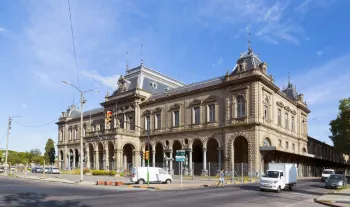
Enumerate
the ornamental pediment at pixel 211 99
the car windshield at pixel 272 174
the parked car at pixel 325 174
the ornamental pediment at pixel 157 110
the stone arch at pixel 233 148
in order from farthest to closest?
1. the ornamental pediment at pixel 157 110
2. the ornamental pediment at pixel 211 99
3. the stone arch at pixel 233 148
4. the parked car at pixel 325 174
5. the car windshield at pixel 272 174

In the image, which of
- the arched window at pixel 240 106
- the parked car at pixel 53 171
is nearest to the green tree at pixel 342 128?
the arched window at pixel 240 106

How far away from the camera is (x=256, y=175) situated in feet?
148

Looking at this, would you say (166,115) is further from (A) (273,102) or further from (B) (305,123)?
(B) (305,123)

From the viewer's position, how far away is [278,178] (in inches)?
1061

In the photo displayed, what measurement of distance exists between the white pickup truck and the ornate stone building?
43.1ft

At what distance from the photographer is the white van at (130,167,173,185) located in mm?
33969

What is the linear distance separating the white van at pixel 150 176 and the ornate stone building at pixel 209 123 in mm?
7915

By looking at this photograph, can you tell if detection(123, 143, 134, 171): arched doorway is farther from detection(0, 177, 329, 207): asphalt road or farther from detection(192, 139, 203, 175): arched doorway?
detection(0, 177, 329, 207): asphalt road

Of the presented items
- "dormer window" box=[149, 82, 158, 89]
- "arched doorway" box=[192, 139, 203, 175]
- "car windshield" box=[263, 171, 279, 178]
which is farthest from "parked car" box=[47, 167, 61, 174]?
"car windshield" box=[263, 171, 279, 178]

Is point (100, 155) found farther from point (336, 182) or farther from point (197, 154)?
point (336, 182)

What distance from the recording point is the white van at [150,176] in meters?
34.0

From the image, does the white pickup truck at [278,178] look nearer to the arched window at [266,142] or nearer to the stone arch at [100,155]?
the arched window at [266,142]

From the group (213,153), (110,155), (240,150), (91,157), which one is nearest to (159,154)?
(110,155)

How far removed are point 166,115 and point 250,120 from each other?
703 inches
